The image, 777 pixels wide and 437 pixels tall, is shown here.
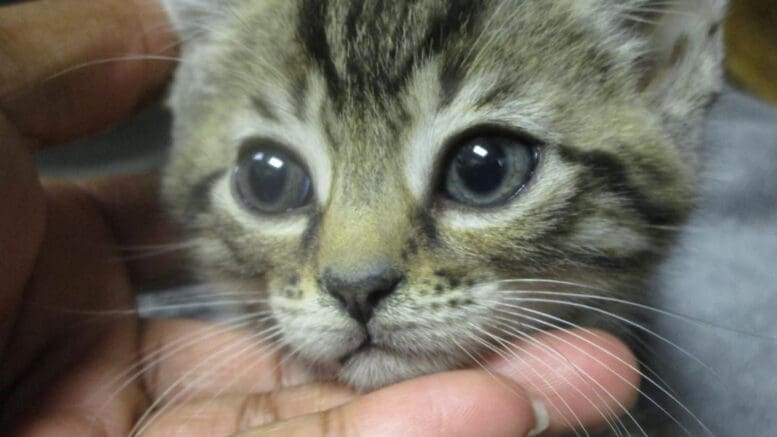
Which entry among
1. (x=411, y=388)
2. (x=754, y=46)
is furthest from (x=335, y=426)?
(x=754, y=46)

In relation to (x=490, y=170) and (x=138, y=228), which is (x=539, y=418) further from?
(x=138, y=228)

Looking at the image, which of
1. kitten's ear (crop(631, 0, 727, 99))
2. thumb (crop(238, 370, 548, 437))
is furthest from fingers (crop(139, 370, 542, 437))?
kitten's ear (crop(631, 0, 727, 99))

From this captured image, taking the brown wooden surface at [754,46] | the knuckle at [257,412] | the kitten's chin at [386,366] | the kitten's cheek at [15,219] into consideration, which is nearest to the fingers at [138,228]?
the kitten's cheek at [15,219]

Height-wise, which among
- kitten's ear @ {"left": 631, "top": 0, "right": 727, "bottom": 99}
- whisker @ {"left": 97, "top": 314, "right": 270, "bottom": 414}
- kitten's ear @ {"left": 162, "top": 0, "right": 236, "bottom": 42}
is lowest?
whisker @ {"left": 97, "top": 314, "right": 270, "bottom": 414}

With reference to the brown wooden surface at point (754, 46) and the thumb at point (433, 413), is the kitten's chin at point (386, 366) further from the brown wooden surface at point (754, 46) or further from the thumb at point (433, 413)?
the brown wooden surface at point (754, 46)

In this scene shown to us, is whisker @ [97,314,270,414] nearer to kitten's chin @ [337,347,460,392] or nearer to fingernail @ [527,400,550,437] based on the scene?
kitten's chin @ [337,347,460,392]

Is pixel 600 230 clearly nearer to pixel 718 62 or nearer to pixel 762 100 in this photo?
pixel 718 62
